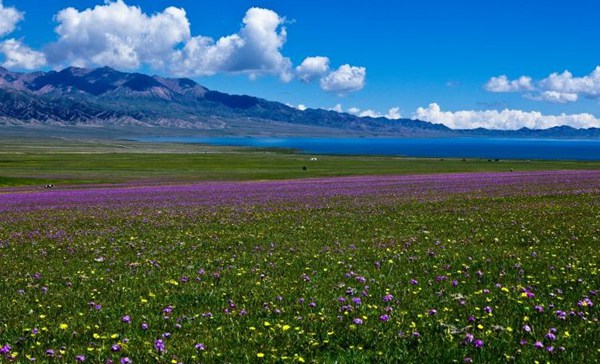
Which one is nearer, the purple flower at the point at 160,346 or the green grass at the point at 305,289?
the purple flower at the point at 160,346

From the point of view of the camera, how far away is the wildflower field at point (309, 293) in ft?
27.2

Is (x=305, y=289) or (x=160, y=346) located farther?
(x=305, y=289)

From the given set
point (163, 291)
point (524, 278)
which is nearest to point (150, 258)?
point (163, 291)

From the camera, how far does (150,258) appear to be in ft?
55.1

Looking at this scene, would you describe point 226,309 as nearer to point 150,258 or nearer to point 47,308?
point 47,308

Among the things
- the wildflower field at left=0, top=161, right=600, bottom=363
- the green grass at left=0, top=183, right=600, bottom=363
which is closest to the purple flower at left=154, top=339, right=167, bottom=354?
the wildflower field at left=0, top=161, right=600, bottom=363

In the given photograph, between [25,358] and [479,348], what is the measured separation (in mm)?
7111

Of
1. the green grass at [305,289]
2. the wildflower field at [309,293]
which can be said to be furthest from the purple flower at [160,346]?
the green grass at [305,289]

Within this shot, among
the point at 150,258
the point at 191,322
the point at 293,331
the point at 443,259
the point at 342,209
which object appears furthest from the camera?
the point at 342,209

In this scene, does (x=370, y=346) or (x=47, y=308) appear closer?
(x=370, y=346)

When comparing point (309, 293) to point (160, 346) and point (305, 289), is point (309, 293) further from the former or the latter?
point (160, 346)

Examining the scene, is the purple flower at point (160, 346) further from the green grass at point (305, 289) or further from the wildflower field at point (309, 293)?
the green grass at point (305, 289)

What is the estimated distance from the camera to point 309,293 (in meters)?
11.7

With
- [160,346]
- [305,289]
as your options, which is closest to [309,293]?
[305,289]
